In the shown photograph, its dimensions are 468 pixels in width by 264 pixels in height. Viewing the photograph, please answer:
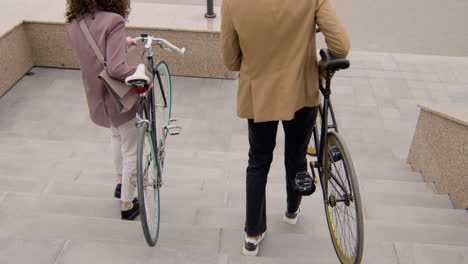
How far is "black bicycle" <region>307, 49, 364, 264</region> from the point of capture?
6.35 ft

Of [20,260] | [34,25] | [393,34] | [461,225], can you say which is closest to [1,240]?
[20,260]

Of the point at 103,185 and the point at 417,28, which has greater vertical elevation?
the point at 103,185

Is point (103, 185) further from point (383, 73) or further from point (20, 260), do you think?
point (383, 73)

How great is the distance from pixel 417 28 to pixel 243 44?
22.9 ft

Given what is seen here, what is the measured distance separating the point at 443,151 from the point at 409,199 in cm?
54

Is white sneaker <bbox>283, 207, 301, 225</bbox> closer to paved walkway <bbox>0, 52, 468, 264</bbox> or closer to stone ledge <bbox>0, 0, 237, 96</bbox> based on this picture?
paved walkway <bbox>0, 52, 468, 264</bbox>

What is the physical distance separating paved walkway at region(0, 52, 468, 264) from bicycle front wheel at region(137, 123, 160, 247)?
3.3 inches

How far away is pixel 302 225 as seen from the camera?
2.62 meters

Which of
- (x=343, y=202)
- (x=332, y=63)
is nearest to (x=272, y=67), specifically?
(x=332, y=63)

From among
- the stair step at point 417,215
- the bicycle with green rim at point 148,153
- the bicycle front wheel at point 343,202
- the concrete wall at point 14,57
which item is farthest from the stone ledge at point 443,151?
the concrete wall at point 14,57

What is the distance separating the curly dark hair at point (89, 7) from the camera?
2.12 m

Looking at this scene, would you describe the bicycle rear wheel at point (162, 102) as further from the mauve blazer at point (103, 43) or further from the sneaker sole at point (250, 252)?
the sneaker sole at point (250, 252)

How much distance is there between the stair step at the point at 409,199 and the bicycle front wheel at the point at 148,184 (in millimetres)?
1323

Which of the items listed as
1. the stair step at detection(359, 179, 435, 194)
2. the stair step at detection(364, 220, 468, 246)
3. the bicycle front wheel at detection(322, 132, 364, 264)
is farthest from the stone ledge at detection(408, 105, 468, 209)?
the bicycle front wheel at detection(322, 132, 364, 264)
